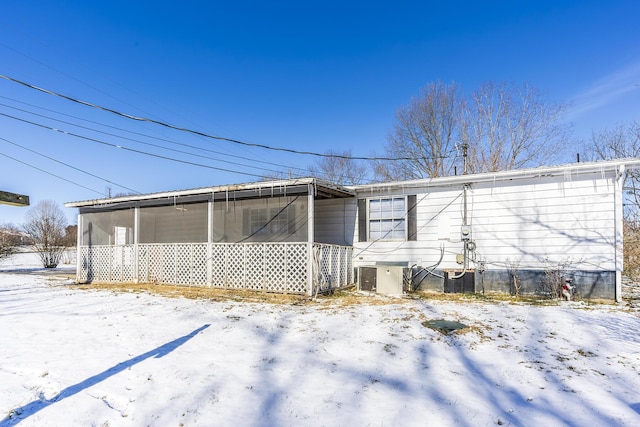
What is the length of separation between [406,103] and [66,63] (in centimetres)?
1759

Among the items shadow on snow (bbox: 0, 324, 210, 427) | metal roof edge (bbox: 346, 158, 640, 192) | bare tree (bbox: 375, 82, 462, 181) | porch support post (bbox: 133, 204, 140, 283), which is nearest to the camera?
shadow on snow (bbox: 0, 324, 210, 427)

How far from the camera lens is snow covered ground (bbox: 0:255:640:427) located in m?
2.76

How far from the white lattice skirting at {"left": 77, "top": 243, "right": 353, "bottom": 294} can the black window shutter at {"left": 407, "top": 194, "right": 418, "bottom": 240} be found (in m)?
1.62

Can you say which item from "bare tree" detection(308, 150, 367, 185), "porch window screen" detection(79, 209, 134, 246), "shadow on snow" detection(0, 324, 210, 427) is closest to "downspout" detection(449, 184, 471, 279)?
"shadow on snow" detection(0, 324, 210, 427)

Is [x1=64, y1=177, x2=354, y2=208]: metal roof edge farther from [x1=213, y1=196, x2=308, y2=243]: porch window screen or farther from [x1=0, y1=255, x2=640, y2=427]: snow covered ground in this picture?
[x1=0, y1=255, x2=640, y2=427]: snow covered ground

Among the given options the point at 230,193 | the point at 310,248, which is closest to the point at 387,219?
the point at 310,248

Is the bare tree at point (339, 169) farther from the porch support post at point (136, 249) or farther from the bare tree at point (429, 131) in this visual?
the porch support post at point (136, 249)

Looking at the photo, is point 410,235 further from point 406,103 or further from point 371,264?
point 406,103

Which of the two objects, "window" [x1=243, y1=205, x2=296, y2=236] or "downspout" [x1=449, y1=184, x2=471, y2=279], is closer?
"downspout" [x1=449, y1=184, x2=471, y2=279]

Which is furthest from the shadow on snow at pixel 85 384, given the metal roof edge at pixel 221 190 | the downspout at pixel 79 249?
the downspout at pixel 79 249

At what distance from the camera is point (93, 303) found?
287 inches

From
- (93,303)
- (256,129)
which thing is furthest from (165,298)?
(256,129)

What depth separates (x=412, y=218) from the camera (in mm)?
9008

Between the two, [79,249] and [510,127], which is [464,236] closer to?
[79,249]
